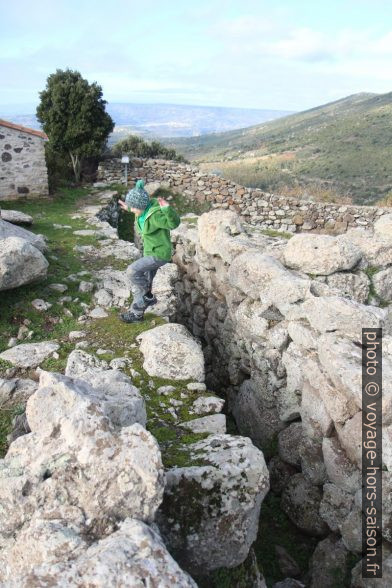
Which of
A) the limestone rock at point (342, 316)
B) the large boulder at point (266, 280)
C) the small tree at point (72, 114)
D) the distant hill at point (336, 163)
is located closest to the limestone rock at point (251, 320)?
the large boulder at point (266, 280)

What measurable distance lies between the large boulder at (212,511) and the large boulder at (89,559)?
2.24ft

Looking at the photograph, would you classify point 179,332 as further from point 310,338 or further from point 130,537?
point 130,537

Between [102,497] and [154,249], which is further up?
[154,249]

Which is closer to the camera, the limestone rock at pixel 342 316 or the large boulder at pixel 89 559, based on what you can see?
the large boulder at pixel 89 559

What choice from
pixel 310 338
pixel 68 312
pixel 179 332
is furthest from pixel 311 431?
pixel 68 312

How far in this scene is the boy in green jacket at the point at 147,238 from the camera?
5.81 meters

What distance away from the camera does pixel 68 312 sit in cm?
701

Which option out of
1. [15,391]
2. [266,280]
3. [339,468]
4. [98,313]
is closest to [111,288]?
[98,313]

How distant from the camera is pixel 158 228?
602cm

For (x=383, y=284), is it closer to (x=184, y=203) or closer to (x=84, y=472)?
(x=84, y=472)

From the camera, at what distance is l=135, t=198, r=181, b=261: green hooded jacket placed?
580 cm

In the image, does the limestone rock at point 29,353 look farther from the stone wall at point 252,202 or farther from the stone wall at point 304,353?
the stone wall at point 252,202

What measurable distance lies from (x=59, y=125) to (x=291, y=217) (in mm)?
8619

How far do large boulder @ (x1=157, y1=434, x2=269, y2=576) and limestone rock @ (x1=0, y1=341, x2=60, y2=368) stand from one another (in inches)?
111
